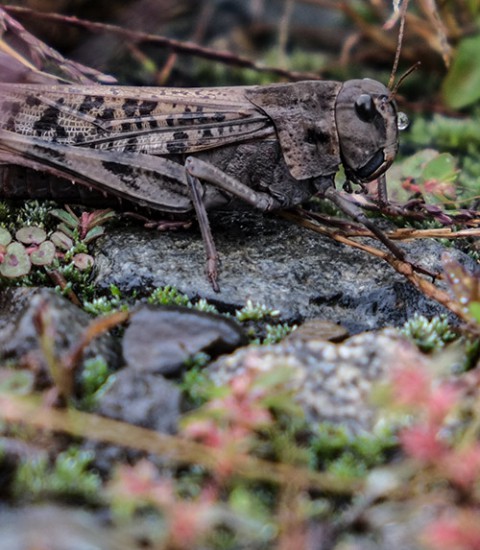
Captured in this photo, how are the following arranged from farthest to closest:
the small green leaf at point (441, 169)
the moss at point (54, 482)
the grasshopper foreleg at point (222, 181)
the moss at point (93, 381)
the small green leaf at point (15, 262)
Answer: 1. the small green leaf at point (441, 169)
2. the grasshopper foreleg at point (222, 181)
3. the small green leaf at point (15, 262)
4. the moss at point (93, 381)
5. the moss at point (54, 482)

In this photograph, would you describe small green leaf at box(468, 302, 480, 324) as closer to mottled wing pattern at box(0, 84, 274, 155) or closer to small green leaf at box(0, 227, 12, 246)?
mottled wing pattern at box(0, 84, 274, 155)

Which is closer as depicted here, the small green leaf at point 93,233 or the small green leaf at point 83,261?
the small green leaf at point 83,261

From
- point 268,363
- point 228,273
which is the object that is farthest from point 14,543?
point 228,273

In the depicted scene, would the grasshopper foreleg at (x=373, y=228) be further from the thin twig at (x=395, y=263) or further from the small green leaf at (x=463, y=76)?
the small green leaf at (x=463, y=76)

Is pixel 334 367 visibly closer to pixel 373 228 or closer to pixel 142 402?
pixel 142 402

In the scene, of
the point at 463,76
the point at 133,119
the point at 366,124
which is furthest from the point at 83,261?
the point at 463,76

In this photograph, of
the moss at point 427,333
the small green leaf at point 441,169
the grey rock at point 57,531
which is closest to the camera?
the grey rock at point 57,531

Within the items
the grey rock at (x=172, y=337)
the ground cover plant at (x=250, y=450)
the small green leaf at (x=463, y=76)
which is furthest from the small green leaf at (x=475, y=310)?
the small green leaf at (x=463, y=76)
